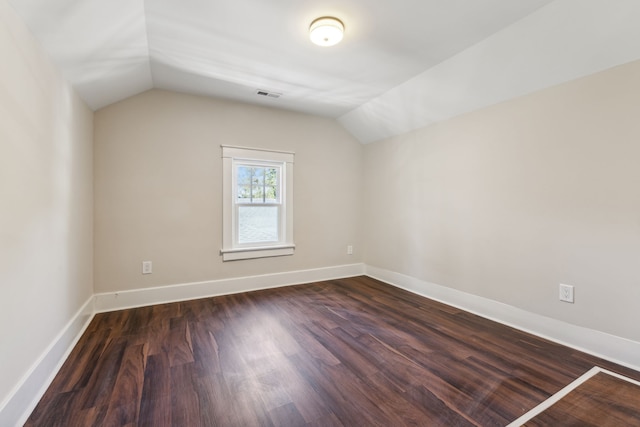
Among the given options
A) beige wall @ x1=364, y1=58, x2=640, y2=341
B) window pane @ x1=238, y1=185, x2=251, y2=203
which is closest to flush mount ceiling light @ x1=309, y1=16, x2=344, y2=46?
beige wall @ x1=364, y1=58, x2=640, y2=341

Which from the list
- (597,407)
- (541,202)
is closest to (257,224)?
(541,202)

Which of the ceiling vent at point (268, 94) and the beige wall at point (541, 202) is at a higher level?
the ceiling vent at point (268, 94)

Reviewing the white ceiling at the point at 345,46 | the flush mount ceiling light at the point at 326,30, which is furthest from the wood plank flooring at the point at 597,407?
the flush mount ceiling light at the point at 326,30

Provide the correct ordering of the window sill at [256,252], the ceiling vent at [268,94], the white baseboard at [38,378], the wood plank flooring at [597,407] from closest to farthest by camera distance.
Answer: the white baseboard at [38,378] < the wood plank flooring at [597,407] < the ceiling vent at [268,94] < the window sill at [256,252]

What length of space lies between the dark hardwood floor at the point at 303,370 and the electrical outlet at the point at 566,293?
37 centimetres

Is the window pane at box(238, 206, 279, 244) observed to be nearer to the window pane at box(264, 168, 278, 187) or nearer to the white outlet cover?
the window pane at box(264, 168, 278, 187)

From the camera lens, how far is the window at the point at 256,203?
139 inches

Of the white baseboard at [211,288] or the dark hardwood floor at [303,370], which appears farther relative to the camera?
the white baseboard at [211,288]

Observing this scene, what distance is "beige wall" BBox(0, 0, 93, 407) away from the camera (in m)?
1.36

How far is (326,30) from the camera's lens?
Answer: 6.62 ft

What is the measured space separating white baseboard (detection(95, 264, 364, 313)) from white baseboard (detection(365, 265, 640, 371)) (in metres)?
1.24

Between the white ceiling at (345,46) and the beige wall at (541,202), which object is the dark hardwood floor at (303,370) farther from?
the white ceiling at (345,46)

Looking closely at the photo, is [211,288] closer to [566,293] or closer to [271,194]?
[271,194]

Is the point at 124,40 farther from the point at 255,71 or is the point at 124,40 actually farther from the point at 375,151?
the point at 375,151
